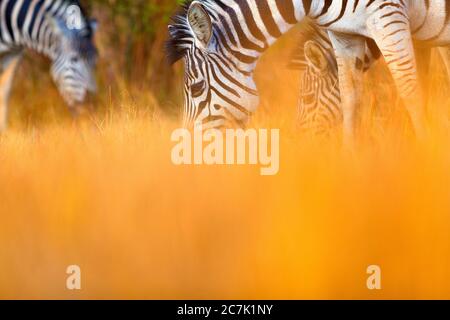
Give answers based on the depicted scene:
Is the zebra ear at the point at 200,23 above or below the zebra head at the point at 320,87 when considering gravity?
above

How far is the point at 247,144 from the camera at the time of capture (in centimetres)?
523

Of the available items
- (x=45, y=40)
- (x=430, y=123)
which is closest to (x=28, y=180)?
(x=430, y=123)

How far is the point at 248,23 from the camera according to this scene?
5863mm

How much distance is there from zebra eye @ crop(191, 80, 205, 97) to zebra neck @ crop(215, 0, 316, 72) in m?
0.25

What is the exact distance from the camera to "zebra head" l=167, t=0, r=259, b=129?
5.86 meters

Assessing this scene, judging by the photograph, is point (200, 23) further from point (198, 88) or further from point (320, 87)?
point (320, 87)

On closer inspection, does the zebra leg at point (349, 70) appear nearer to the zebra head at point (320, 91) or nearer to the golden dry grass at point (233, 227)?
the zebra head at point (320, 91)

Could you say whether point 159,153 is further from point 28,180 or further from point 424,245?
point 424,245

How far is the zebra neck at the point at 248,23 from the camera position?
5848 millimetres

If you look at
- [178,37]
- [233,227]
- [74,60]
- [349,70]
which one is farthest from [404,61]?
[74,60]

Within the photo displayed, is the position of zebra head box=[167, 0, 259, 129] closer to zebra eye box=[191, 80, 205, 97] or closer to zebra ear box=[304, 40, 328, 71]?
zebra eye box=[191, 80, 205, 97]

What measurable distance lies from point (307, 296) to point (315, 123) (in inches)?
137

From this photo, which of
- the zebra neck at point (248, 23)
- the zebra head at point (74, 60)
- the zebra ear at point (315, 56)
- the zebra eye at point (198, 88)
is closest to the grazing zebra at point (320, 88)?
the zebra ear at point (315, 56)

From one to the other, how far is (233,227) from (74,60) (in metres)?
7.17
